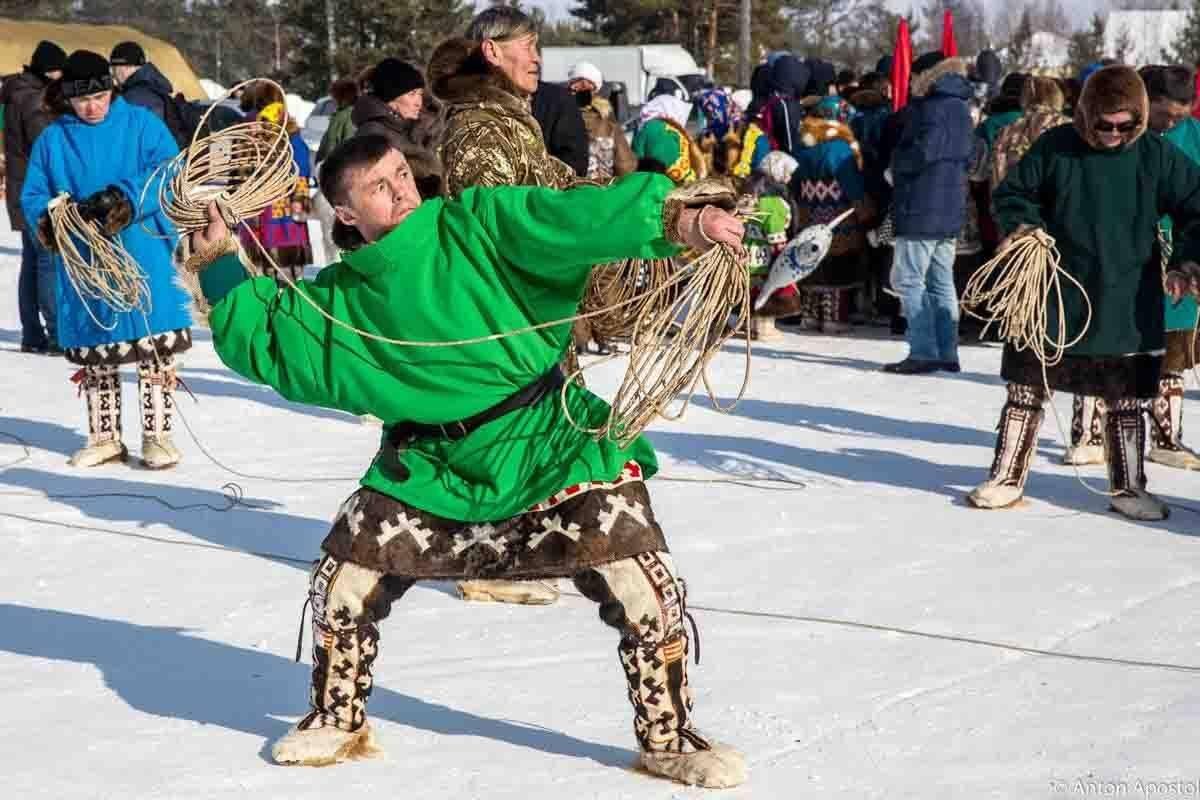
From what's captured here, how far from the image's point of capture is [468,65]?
17.0 feet

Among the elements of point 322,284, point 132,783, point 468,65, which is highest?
point 468,65

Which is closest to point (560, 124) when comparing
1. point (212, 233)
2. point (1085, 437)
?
point (212, 233)

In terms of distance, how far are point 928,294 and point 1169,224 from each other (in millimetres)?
2288

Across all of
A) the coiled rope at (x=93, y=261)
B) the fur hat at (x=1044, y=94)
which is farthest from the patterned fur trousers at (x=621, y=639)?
the fur hat at (x=1044, y=94)

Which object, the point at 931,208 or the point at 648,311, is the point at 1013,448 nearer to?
the point at 648,311

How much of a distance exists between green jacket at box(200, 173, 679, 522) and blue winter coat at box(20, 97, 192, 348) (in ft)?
11.2

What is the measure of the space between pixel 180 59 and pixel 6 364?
3062 centimetres

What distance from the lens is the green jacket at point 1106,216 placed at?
6.44 metres

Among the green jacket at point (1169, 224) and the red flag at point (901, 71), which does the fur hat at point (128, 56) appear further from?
the green jacket at point (1169, 224)

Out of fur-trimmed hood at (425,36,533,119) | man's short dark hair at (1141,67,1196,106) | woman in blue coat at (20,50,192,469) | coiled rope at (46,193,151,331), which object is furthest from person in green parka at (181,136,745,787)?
man's short dark hair at (1141,67,1196,106)

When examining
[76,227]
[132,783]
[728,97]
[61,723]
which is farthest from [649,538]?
[728,97]

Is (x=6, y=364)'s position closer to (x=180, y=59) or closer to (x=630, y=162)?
(x=630, y=162)

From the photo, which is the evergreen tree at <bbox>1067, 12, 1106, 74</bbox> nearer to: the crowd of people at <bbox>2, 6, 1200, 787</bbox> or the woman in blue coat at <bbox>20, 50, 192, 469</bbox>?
the crowd of people at <bbox>2, 6, 1200, 787</bbox>

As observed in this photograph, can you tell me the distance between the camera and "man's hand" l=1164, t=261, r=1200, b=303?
6.12m
